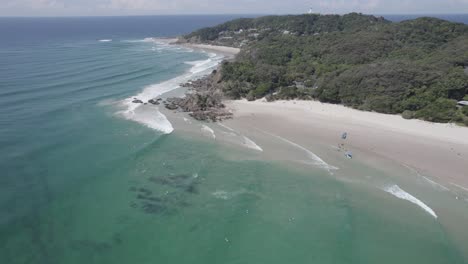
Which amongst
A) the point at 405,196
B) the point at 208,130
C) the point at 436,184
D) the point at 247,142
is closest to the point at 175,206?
the point at 247,142

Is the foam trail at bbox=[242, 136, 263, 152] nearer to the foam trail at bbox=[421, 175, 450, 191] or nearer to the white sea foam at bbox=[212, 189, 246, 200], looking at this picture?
the white sea foam at bbox=[212, 189, 246, 200]

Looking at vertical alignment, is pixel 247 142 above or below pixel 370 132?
below

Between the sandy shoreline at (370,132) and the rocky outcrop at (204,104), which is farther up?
the sandy shoreline at (370,132)

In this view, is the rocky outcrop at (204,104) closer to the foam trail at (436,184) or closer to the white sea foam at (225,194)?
the white sea foam at (225,194)

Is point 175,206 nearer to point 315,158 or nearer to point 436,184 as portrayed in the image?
point 315,158

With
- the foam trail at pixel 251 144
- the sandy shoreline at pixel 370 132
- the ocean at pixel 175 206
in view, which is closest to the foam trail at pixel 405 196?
the ocean at pixel 175 206

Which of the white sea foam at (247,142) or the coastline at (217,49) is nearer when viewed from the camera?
the white sea foam at (247,142)

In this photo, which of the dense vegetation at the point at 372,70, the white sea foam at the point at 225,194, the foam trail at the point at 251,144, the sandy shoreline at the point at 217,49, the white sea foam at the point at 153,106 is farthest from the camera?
the sandy shoreline at the point at 217,49
